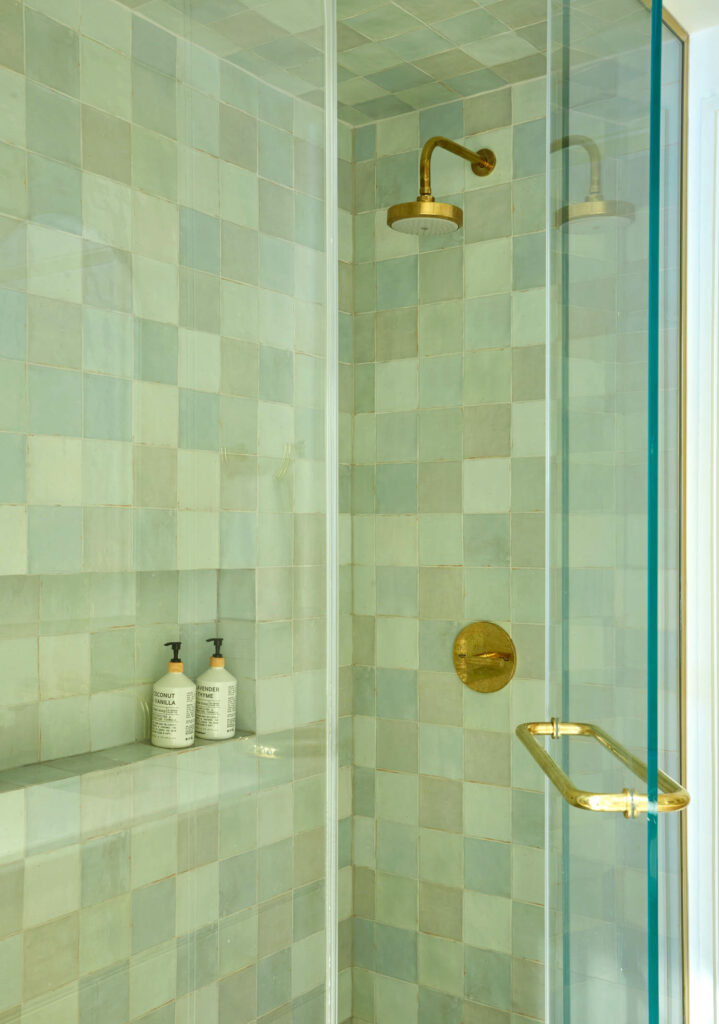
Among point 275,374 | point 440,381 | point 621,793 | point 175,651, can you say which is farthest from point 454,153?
point 621,793

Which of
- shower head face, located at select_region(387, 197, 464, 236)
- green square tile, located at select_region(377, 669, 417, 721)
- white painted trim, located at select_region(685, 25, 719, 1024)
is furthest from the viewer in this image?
green square tile, located at select_region(377, 669, 417, 721)

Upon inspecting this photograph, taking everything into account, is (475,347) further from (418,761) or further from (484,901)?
(484,901)

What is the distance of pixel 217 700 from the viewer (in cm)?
101

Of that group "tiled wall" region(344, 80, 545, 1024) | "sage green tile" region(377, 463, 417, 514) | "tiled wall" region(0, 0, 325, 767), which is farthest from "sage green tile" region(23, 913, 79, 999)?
"sage green tile" region(377, 463, 417, 514)

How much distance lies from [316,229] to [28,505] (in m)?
0.51

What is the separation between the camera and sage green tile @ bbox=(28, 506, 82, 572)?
0.89 metres

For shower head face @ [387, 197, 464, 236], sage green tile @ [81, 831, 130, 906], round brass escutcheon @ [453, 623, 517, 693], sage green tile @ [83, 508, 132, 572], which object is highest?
shower head face @ [387, 197, 464, 236]

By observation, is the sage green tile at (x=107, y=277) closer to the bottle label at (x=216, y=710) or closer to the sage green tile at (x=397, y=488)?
the bottle label at (x=216, y=710)

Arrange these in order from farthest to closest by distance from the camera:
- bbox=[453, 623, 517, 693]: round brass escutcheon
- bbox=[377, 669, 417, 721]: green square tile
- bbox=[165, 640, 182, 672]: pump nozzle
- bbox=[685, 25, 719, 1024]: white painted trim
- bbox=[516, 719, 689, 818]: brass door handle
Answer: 1. bbox=[377, 669, 417, 721]: green square tile
2. bbox=[453, 623, 517, 693]: round brass escutcheon
3. bbox=[685, 25, 719, 1024]: white painted trim
4. bbox=[165, 640, 182, 672]: pump nozzle
5. bbox=[516, 719, 689, 818]: brass door handle

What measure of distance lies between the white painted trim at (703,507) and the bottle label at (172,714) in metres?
0.77

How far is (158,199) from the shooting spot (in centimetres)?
97

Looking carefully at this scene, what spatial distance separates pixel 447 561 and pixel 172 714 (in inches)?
38.6

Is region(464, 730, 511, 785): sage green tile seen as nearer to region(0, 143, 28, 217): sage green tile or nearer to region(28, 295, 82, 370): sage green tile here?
region(28, 295, 82, 370): sage green tile

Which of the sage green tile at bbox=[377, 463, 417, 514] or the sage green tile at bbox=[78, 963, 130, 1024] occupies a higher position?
the sage green tile at bbox=[377, 463, 417, 514]
